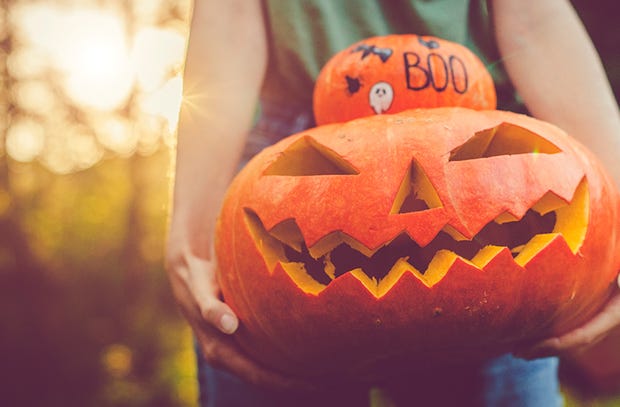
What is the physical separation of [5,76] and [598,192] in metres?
7.20

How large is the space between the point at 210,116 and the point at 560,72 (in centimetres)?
83

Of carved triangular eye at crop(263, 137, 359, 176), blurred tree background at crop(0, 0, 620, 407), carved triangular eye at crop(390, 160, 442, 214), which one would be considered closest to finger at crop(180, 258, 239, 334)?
carved triangular eye at crop(263, 137, 359, 176)

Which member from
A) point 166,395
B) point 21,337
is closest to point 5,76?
point 21,337

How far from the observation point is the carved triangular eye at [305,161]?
116 centimetres

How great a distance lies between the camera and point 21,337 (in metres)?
6.59

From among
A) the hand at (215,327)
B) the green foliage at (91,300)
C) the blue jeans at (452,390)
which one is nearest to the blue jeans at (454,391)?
the blue jeans at (452,390)

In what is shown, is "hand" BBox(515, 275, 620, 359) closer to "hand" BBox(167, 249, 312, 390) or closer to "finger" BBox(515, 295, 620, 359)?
"finger" BBox(515, 295, 620, 359)

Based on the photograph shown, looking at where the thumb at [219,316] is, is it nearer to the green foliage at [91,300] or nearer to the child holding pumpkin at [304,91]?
the child holding pumpkin at [304,91]

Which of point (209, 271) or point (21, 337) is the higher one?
point (209, 271)

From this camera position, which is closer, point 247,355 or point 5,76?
point 247,355

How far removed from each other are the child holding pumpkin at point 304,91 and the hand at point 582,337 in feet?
0.97

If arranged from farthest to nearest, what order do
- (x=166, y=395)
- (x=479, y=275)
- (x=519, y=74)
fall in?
(x=166, y=395) → (x=519, y=74) → (x=479, y=275)

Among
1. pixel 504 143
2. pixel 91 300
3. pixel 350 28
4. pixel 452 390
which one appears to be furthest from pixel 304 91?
pixel 91 300

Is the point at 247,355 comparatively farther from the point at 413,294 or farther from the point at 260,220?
the point at 413,294
